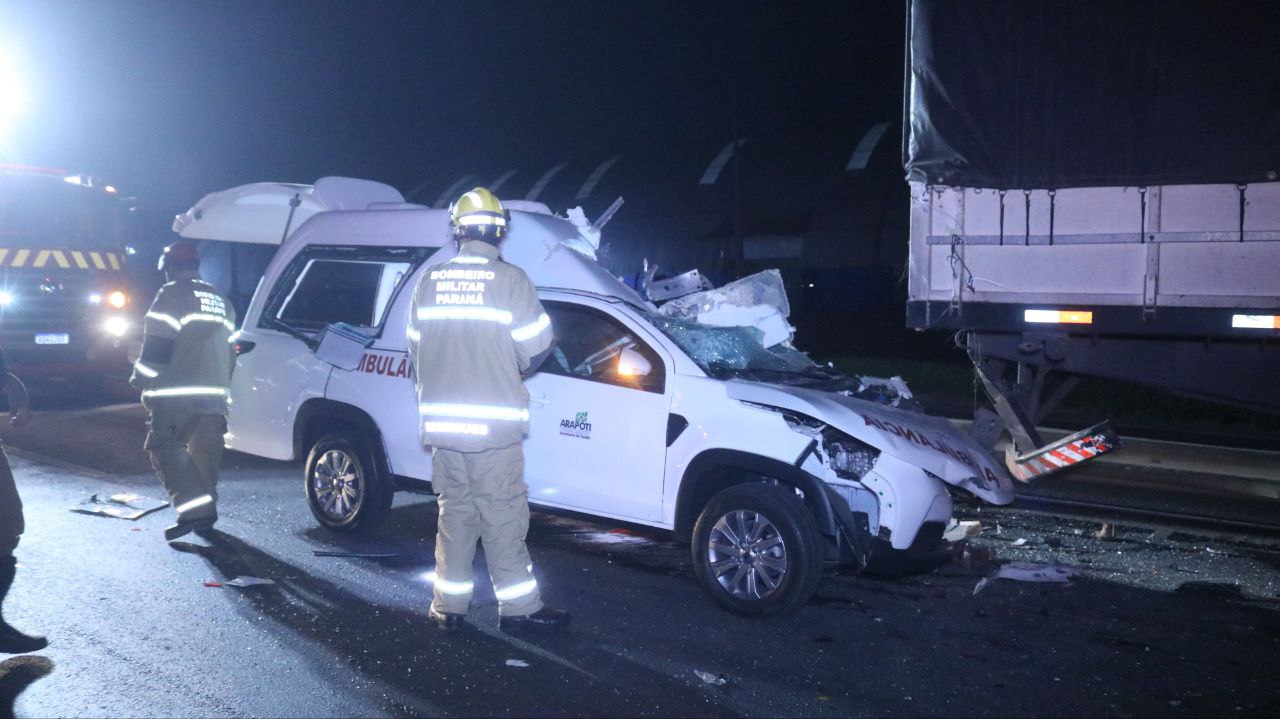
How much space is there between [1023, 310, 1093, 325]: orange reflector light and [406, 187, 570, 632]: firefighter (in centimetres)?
385

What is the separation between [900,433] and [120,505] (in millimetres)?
5535

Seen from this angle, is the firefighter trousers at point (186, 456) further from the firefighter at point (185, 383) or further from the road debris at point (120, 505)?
the road debris at point (120, 505)

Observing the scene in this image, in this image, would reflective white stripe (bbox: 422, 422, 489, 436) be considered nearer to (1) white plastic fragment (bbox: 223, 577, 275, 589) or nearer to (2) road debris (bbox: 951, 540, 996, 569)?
(1) white plastic fragment (bbox: 223, 577, 275, 589)

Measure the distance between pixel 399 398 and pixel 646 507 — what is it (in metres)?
1.87

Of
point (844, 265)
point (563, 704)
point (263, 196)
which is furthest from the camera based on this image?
point (844, 265)

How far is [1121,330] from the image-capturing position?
7148 mm

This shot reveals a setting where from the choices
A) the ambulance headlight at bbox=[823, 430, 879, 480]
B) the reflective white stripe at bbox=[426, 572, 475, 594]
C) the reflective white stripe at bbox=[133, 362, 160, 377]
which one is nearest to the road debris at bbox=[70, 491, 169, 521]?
the reflective white stripe at bbox=[133, 362, 160, 377]

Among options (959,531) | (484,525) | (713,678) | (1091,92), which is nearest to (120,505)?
(484,525)

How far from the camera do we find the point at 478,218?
17.0ft

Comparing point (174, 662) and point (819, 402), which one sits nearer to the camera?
point (174, 662)

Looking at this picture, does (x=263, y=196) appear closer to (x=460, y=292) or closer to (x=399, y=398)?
(x=399, y=398)

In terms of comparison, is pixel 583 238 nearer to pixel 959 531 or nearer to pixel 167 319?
pixel 167 319

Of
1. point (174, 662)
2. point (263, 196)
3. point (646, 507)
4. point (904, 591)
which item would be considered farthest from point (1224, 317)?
point (263, 196)

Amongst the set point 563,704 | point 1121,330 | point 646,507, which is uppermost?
point 1121,330
